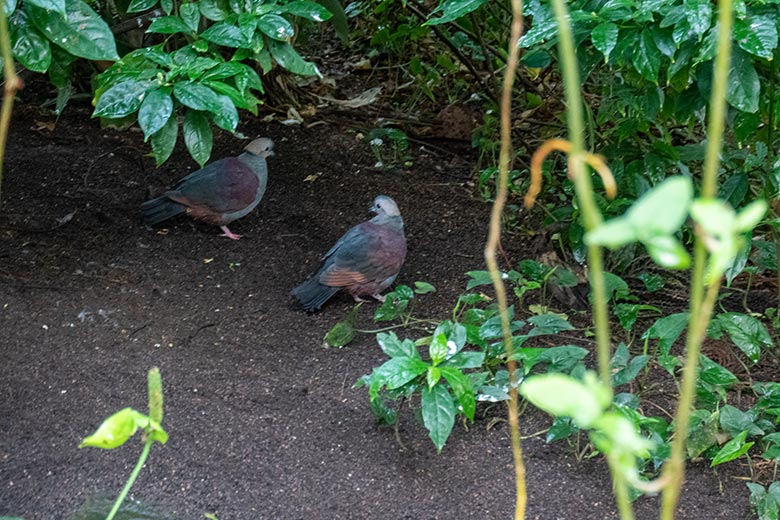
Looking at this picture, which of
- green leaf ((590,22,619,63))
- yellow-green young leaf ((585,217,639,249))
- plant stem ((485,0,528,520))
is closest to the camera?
yellow-green young leaf ((585,217,639,249))

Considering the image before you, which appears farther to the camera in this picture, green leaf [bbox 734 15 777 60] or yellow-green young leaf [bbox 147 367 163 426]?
green leaf [bbox 734 15 777 60]

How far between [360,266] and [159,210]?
3.53ft

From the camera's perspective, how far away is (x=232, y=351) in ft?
11.2

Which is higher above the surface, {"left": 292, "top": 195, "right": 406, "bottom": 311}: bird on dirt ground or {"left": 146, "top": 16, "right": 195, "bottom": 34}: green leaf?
{"left": 146, "top": 16, "right": 195, "bottom": 34}: green leaf

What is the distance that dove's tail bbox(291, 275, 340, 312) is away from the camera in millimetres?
3717

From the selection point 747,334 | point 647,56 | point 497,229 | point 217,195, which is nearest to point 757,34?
point 647,56

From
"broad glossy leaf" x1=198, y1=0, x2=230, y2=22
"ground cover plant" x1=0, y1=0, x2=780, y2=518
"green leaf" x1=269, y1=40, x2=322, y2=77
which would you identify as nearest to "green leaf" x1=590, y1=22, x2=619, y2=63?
"ground cover plant" x1=0, y1=0, x2=780, y2=518

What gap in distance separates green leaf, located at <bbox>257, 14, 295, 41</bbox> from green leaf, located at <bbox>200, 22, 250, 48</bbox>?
0.08 metres

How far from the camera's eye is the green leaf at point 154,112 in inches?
114

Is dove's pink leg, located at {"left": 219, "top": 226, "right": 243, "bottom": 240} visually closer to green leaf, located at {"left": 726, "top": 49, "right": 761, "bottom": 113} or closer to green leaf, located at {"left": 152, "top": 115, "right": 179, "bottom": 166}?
green leaf, located at {"left": 152, "top": 115, "right": 179, "bottom": 166}

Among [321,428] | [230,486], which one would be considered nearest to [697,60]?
[321,428]

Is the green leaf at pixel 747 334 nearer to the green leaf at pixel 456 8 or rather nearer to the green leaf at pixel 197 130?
the green leaf at pixel 456 8

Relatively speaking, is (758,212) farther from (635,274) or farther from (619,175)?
(635,274)

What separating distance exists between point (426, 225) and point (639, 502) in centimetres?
206
